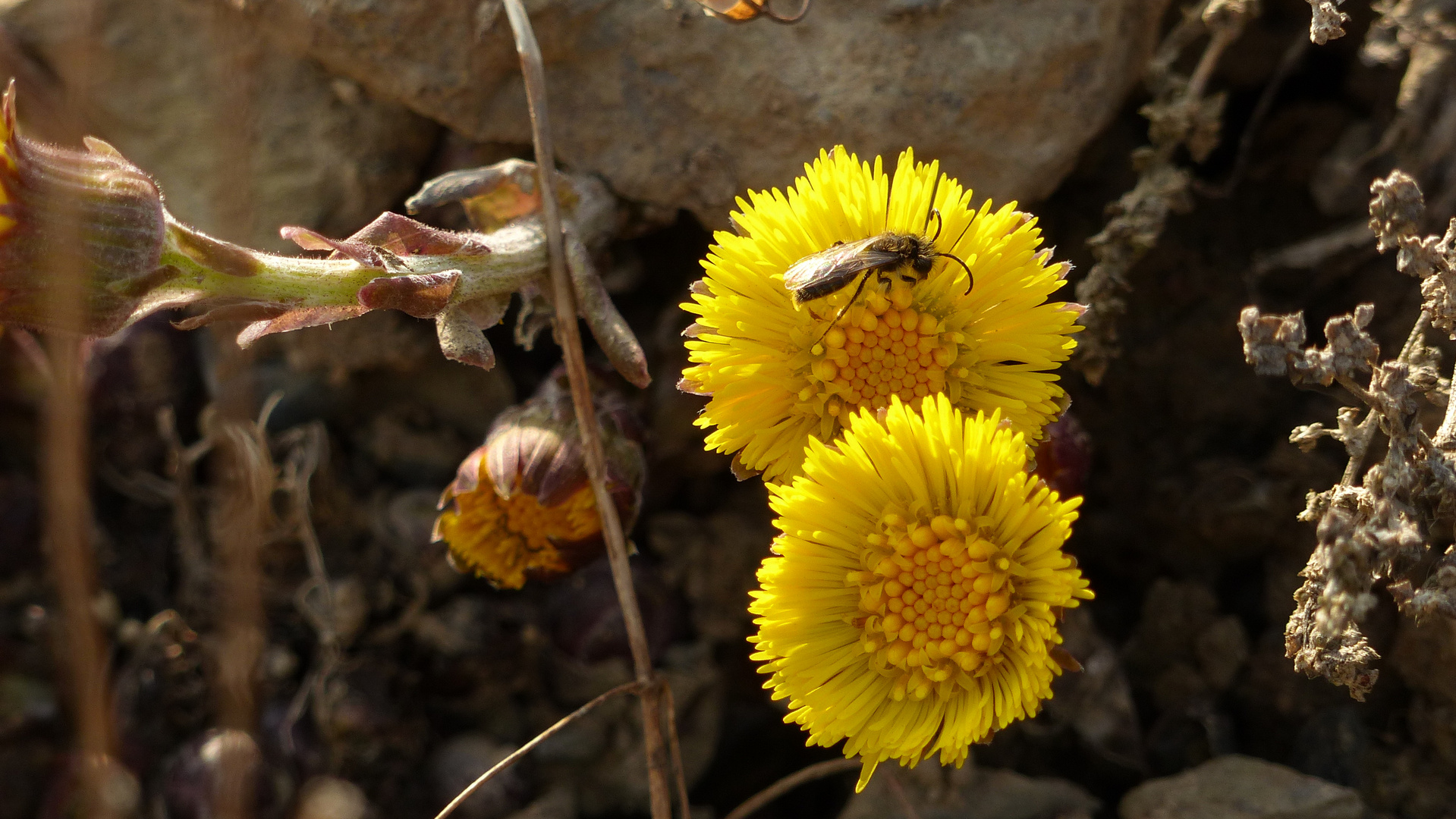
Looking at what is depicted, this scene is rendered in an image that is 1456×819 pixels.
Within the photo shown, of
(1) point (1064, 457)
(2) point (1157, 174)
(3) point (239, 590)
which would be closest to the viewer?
(3) point (239, 590)

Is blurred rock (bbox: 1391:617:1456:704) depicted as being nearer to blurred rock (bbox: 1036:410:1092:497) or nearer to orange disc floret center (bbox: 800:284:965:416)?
blurred rock (bbox: 1036:410:1092:497)

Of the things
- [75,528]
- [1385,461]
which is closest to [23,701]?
[75,528]

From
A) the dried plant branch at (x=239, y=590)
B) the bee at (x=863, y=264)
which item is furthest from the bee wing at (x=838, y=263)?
the dried plant branch at (x=239, y=590)

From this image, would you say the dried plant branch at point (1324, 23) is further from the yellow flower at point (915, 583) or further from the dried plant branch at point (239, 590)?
the dried plant branch at point (239, 590)

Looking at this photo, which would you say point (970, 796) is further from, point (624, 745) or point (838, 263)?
point (838, 263)

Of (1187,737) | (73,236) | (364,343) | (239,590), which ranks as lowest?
(1187,737)

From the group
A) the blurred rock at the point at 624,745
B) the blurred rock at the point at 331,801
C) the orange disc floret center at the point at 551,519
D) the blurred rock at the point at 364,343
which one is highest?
the blurred rock at the point at 364,343
